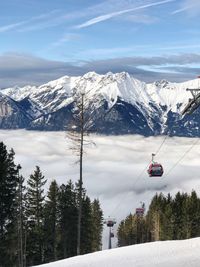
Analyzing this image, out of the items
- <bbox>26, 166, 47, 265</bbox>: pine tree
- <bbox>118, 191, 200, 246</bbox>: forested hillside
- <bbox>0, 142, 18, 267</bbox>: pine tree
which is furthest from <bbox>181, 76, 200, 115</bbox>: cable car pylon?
<bbox>118, 191, 200, 246</bbox>: forested hillside

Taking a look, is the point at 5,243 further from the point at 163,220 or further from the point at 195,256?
the point at 163,220

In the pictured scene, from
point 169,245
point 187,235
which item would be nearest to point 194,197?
point 187,235

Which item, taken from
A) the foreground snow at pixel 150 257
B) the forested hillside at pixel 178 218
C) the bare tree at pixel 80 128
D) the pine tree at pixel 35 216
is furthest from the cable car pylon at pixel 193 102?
the forested hillside at pixel 178 218

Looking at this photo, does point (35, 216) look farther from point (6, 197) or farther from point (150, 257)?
point (150, 257)

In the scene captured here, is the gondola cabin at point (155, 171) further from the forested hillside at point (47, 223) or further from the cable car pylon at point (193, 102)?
the cable car pylon at point (193, 102)

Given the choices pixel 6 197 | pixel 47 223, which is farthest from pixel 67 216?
pixel 6 197

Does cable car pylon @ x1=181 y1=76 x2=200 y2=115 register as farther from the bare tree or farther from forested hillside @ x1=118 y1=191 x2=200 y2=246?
forested hillside @ x1=118 y1=191 x2=200 y2=246
